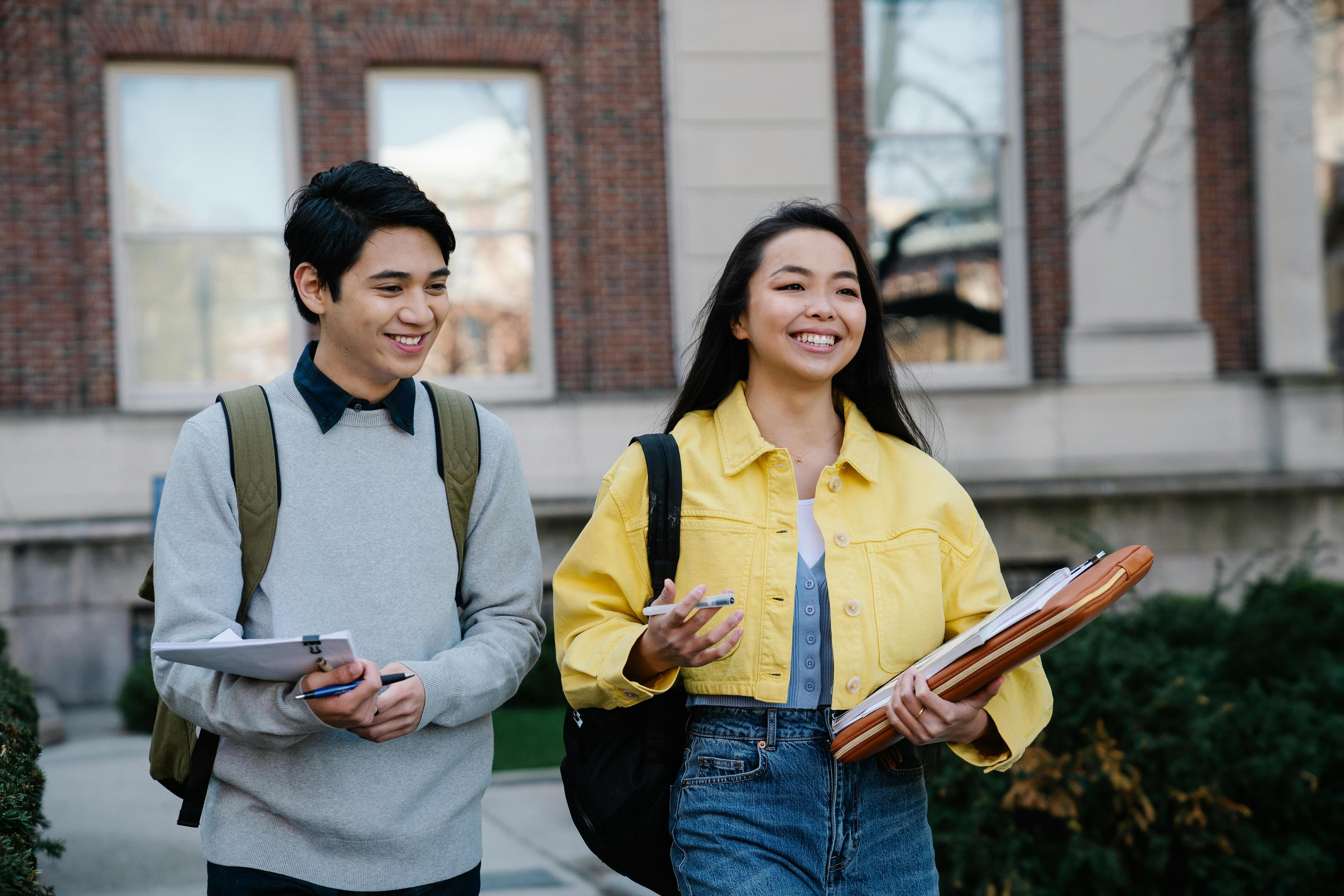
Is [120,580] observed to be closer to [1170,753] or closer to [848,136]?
[848,136]

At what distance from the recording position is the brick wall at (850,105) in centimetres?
950

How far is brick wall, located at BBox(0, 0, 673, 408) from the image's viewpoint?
Answer: 337 inches

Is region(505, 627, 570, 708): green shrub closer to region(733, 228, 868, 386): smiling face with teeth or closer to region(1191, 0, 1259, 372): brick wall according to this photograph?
region(733, 228, 868, 386): smiling face with teeth

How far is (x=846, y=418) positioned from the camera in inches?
106

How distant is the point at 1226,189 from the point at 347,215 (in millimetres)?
9278

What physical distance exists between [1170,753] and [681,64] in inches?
258

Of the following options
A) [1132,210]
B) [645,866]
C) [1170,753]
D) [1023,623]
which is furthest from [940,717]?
[1132,210]

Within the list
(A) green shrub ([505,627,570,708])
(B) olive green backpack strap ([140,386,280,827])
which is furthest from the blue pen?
(A) green shrub ([505,627,570,708])

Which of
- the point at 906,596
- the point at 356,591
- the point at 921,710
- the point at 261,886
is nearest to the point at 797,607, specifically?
the point at 906,596

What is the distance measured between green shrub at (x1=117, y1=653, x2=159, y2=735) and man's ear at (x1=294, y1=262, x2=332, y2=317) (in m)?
6.04

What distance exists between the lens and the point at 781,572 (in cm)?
246

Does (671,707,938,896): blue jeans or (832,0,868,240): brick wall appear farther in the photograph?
(832,0,868,240): brick wall

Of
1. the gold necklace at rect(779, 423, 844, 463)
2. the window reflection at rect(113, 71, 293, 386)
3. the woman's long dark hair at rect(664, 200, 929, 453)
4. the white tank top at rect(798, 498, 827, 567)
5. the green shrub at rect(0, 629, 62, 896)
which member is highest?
the window reflection at rect(113, 71, 293, 386)

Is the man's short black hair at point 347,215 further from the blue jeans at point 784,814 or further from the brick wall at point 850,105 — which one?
the brick wall at point 850,105
